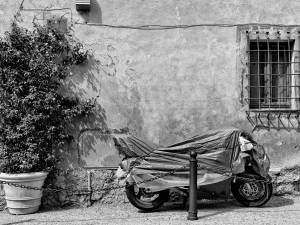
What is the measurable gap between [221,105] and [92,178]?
8.96ft

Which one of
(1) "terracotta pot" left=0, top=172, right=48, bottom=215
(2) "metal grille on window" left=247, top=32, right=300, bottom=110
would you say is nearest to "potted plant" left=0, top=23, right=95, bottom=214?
(1) "terracotta pot" left=0, top=172, right=48, bottom=215

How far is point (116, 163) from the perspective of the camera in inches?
313

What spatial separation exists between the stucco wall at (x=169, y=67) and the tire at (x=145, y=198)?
1.20 metres

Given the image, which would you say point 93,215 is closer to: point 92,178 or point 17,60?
point 92,178

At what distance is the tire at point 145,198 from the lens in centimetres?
708

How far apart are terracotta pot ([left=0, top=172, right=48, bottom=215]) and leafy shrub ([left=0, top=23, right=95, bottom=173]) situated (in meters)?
0.22

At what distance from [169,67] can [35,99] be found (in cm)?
247

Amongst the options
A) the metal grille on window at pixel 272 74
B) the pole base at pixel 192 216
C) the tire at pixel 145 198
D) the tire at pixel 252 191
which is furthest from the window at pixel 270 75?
the pole base at pixel 192 216

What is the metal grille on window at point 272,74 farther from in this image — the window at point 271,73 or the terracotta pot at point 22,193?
the terracotta pot at point 22,193

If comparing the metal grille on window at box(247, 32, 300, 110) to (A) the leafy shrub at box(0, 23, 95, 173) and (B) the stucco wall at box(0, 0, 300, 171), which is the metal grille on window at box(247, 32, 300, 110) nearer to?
(B) the stucco wall at box(0, 0, 300, 171)

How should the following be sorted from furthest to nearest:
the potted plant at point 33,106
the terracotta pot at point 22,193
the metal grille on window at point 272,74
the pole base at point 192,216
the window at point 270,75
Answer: the metal grille on window at point 272,74
the window at point 270,75
the potted plant at point 33,106
the terracotta pot at point 22,193
the pole base at point 192,216

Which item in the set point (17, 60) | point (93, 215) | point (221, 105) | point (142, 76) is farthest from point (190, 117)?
point (17, 60)

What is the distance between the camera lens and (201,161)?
23.4ft

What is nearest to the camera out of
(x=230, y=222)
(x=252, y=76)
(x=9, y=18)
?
(x=230, y=222)
